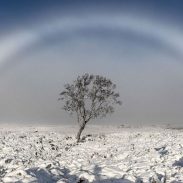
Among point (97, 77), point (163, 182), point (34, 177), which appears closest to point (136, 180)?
point (163, 182)

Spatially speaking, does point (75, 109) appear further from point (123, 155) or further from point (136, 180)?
point (136, 180)

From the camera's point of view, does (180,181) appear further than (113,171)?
No

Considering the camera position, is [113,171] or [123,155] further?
[123,155]

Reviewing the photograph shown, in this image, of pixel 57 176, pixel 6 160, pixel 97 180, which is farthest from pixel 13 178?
pixel 6 160

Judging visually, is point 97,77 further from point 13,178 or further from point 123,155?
Result: point 13,178

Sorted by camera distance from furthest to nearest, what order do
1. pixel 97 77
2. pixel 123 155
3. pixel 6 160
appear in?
pixel 97 77 → pixel 123 155 → pixel 6 160

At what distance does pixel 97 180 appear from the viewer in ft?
56.7

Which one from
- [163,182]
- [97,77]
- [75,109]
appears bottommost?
[163,182]

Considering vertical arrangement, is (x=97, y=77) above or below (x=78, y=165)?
above

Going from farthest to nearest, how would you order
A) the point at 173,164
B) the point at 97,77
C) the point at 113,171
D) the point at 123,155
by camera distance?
the point at 97,77, the point at 123,155, the point at 173,164, the point at 113,171

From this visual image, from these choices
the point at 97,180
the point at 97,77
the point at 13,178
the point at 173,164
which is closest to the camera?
the point at 13,178

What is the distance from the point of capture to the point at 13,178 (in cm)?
1565

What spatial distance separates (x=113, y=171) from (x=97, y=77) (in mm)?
42986

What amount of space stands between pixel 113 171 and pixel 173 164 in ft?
13.4
